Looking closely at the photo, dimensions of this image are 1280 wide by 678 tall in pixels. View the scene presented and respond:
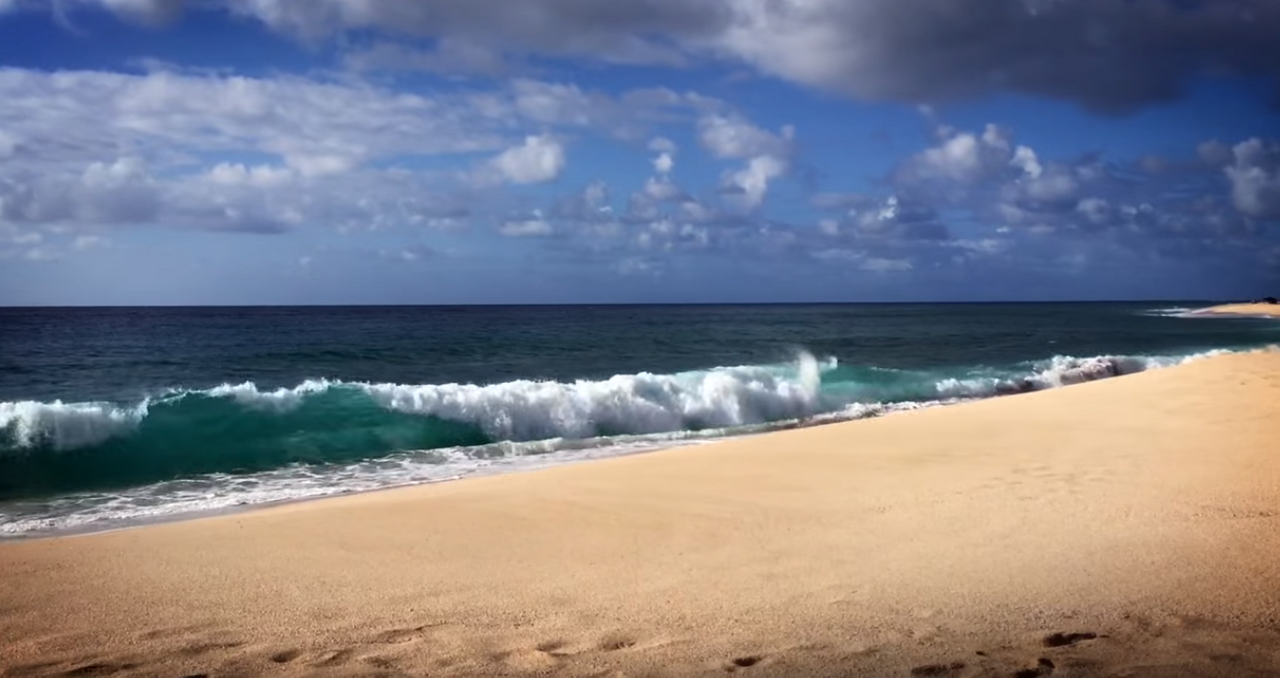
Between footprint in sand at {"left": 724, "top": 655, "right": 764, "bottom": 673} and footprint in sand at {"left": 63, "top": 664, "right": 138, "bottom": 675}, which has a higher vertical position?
footprint in sand at {"left": 63, "top": 664, "right": 138, "bottom": 675}

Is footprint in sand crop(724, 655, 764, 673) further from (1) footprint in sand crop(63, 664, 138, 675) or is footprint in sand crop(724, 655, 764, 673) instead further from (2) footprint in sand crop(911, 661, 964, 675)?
(1) footprint in sand crop(63, 664, 138, 675)

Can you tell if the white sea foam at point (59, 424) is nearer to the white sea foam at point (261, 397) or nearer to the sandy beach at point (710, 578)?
the white sea foam at point (261, 397)

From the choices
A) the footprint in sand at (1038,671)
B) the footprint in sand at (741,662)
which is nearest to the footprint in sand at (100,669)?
the footprint in sand at (741,662)

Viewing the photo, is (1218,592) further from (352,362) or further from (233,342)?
(233,342)

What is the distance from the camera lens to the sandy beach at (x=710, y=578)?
4109mm

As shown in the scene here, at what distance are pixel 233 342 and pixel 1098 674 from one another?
47.6m

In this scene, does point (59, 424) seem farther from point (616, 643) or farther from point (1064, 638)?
point (1064, 638)

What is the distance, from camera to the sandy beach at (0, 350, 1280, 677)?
4109 millimetres

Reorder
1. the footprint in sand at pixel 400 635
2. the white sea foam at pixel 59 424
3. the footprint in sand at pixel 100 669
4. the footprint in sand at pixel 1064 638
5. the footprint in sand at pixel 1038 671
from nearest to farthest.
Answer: the footprint in sand at pixel 1038 671
the footprint in sand at pixel 100 669
the footprint in sand at pixel 1064 638
the footprint in sand at pixel 400 635
the white sea foam at pixel 59 424

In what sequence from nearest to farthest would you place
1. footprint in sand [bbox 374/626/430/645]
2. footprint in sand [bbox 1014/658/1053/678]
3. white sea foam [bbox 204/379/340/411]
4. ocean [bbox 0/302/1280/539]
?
footprint in sand [bbox 1014/658/1053/678], footprint in sand [bbox 374/626/430/645], ocean [bbox 0/302/1280/539], white sea foam [bbox 204/379/340/411]

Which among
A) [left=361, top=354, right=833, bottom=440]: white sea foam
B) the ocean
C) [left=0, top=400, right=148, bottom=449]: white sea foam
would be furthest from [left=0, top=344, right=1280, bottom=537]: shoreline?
[left=0, top=400, right=148, bottom=449]: white sea foam

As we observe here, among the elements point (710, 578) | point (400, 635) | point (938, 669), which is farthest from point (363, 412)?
point (938, 669)

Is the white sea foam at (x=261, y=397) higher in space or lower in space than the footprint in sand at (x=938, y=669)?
higher

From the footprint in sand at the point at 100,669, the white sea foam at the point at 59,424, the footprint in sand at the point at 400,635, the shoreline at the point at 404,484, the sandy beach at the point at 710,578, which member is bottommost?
the shoreline at the point at 404,484
